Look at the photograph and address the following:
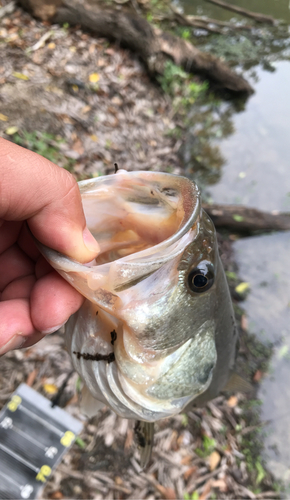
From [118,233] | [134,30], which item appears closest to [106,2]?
[134,30]

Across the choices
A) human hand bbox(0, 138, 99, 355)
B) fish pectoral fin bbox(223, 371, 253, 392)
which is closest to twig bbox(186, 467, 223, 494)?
fish pectoral fin bbox(223, 371, 253, 392)

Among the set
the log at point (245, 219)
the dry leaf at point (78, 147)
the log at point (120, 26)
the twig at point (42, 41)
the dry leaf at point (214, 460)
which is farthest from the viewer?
the log at point (120, 26)

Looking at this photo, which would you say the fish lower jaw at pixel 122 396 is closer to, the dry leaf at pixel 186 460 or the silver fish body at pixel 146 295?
the silver fish body at pixel 146 295

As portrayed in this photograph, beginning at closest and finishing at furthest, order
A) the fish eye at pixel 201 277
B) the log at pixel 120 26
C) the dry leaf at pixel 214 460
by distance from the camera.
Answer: the fish eye at pixel 201 277 → the dry leaf at pixel 214 460 → the log at pixel 120 26

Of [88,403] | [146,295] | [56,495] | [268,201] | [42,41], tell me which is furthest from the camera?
[268,201]

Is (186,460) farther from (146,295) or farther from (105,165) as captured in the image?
(105,165)

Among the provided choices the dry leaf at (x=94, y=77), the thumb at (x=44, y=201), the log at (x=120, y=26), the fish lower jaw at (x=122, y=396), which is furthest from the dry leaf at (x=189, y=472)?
the log at (x=120, y=26)

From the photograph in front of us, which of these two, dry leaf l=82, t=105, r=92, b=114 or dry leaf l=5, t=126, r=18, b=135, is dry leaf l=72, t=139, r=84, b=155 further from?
dry leaf l=5, t=126, r=18, b=135

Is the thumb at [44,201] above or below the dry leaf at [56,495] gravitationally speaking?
above

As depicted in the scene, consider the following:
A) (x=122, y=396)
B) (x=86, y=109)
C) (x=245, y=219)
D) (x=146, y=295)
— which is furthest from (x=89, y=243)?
(x=86, y=109)
